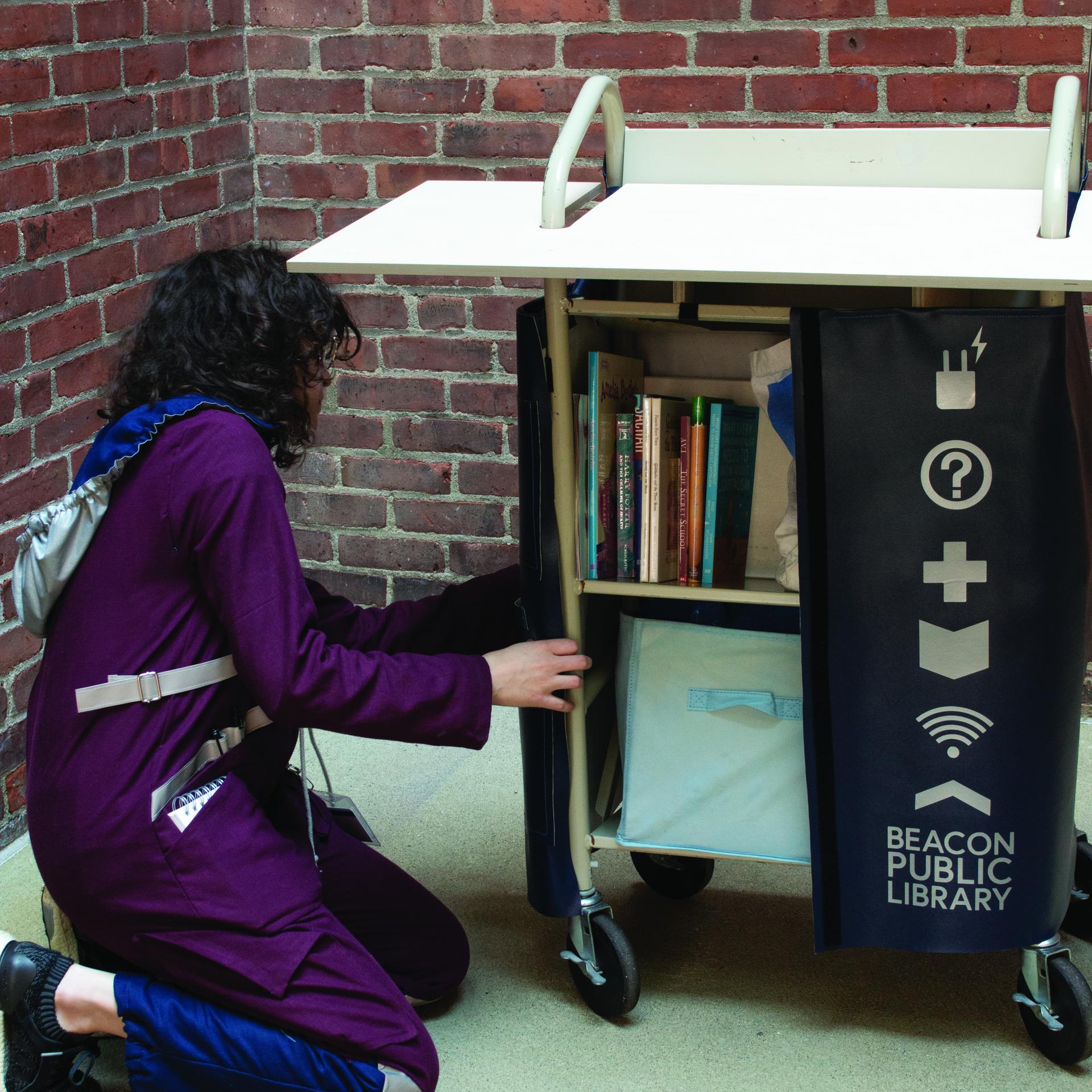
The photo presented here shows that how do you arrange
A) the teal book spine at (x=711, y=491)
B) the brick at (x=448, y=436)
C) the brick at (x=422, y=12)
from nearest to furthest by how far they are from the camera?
the teal book spine at (x=711, y=491)
the brick at (x=422, y=12)
the brick at (x=448, y=436)

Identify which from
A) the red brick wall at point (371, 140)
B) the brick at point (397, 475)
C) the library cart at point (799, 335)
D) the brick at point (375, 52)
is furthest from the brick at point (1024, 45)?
the brick at point (397, 475)

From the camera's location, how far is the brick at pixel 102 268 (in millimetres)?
2423

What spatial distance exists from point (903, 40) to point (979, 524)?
127 cm

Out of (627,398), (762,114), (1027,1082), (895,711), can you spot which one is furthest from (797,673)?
(762,114)

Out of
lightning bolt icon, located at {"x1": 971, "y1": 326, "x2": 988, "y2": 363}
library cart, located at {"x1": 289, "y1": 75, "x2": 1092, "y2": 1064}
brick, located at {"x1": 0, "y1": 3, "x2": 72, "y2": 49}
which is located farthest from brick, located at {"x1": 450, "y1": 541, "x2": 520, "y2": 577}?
lightning bolt icon, located at {"x1": 971, "y1": 326, "x2": 988, "y2": 363}

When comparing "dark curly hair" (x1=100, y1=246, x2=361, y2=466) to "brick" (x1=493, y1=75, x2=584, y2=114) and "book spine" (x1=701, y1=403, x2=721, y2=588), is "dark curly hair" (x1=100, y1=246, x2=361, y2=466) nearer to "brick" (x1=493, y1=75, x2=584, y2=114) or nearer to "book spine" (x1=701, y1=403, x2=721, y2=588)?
"book spine" (x1=701, y1=403, x2=721, y2=588)

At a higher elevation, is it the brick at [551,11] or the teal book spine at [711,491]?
the brick at [551,11]

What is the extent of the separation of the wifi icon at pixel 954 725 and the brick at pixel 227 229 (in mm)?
1807

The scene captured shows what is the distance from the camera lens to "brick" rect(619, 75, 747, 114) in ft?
8.48

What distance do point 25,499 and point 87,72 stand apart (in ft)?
2.54

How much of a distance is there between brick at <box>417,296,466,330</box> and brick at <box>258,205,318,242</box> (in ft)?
0.97

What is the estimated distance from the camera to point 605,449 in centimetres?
175

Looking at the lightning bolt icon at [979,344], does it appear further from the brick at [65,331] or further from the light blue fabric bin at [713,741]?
the brick at [65,331]

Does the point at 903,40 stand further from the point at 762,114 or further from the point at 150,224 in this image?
the point at 150,224
